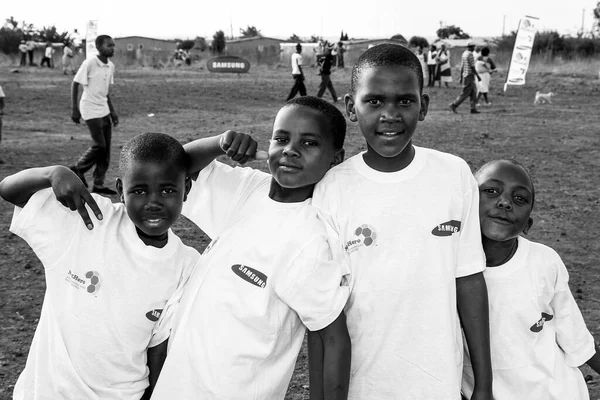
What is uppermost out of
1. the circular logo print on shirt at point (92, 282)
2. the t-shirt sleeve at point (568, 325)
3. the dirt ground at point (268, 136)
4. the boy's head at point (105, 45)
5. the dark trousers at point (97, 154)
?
the boy's head at point (105, 45)

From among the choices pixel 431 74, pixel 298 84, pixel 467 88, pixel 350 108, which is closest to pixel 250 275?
pixel 350 108

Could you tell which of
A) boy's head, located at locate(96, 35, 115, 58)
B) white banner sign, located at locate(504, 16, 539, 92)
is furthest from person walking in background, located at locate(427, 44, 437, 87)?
boy's head, located at locate(96, 35, 115, 58)

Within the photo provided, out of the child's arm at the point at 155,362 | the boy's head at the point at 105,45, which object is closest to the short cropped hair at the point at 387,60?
the child's arm at the point at 155,362

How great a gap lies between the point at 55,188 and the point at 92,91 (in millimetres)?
5842

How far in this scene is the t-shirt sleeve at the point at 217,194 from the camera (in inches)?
91.4

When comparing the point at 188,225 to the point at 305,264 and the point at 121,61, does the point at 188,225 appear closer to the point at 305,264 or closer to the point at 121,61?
the point at 305,264

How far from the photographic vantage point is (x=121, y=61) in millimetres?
38750

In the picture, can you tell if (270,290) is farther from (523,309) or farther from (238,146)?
(523,309)

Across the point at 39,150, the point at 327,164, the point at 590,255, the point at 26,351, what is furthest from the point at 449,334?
the point at 39,150

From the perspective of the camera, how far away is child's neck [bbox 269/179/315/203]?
7.10 feet

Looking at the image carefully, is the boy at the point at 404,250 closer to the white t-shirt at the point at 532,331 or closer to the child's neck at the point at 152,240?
the white t-shirt at the point at 532,331

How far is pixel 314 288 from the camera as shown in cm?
196

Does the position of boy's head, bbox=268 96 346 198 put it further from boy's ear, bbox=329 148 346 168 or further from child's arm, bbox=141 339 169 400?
child's arm, bbox=141 339 169 400

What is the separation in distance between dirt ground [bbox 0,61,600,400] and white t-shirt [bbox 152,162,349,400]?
1.53 metres
